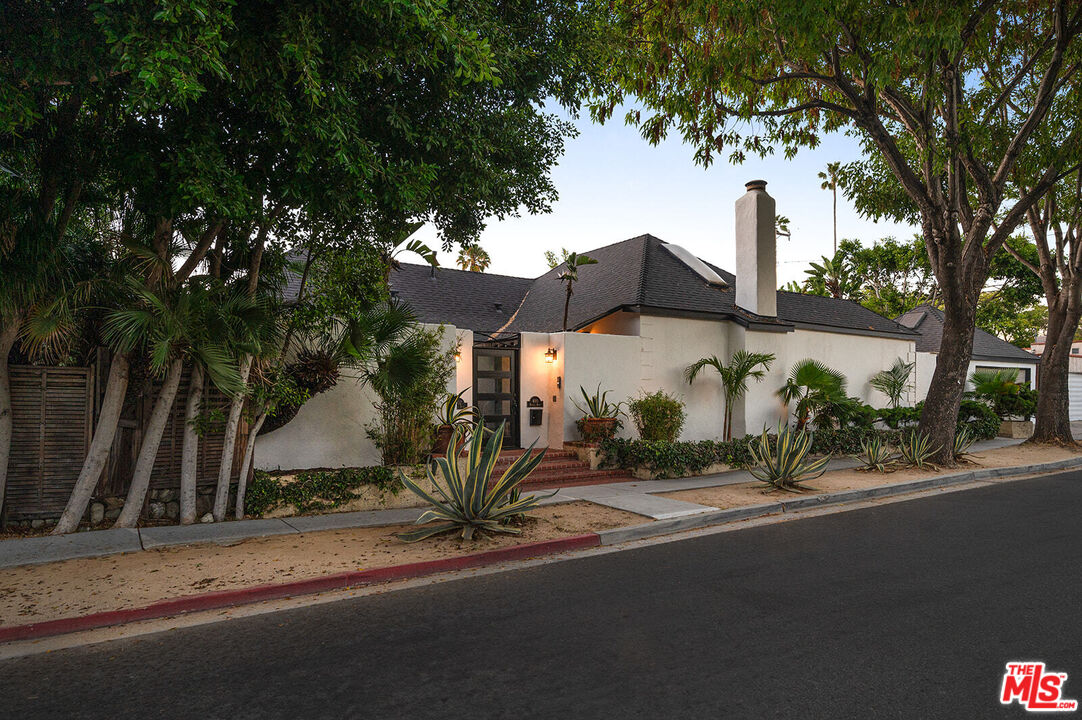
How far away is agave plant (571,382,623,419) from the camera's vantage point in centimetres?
1350

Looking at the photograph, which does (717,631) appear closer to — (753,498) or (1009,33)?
(753,498)

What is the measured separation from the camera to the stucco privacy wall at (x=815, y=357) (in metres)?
16.1

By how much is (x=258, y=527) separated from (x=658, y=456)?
7.57 meters

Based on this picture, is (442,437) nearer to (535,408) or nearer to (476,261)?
(535,408)

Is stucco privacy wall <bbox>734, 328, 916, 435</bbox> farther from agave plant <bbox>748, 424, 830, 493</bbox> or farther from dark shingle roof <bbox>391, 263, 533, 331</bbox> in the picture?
dark shingle roof <bbox>391, 263, 533, 331</bbox>

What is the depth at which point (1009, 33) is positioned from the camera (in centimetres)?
1262

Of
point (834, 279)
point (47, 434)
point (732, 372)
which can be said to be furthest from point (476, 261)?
point (47, 434)

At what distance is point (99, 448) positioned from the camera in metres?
8.00

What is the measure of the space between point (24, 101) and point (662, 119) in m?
10.6

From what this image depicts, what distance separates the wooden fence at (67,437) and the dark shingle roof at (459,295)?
7.56m

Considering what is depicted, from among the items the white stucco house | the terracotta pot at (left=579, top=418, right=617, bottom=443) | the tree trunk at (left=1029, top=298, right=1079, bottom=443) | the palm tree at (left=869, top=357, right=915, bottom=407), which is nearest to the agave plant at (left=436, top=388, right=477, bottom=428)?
the white stucco house

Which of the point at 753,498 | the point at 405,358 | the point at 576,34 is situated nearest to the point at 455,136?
the point at 576,34

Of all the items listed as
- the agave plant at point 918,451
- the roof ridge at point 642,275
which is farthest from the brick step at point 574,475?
the agave plant at point 918,451

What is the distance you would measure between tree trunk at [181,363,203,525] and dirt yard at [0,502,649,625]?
1.25m
